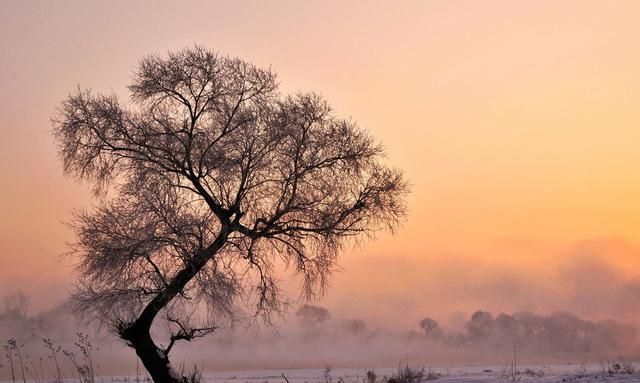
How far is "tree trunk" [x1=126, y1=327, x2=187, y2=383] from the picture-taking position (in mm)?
21500

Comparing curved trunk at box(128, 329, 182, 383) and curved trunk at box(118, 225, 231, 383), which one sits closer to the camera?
curved trunk at box(118, 225, 231, 383)

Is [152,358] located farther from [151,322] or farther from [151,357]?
[151,322]

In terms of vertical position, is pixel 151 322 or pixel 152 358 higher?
pixel 151 322

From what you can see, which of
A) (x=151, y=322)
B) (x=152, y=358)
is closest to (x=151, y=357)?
(x=152, y=358)

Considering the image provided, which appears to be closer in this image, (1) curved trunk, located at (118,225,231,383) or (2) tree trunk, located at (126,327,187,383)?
(1) curved trunk, located at (118,225,231,383)

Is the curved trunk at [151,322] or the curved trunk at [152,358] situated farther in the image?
the curved trunk at [152,358]

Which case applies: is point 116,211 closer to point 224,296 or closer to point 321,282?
point 224,296

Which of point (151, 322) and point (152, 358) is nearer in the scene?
point (152, 358)

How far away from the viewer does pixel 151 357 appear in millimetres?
21656

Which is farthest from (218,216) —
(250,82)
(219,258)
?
(250,82)

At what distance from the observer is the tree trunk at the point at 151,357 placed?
21.5 meters

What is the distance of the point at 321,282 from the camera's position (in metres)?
22.7

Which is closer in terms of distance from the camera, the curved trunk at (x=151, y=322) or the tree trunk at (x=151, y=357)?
the curved trunk at (x=151, y=322)

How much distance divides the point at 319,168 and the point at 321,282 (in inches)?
152
